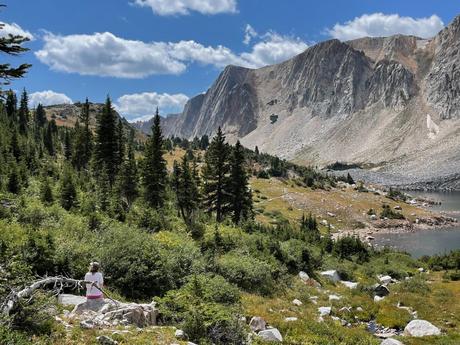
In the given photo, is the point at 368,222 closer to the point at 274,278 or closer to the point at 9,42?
the point at 274,278

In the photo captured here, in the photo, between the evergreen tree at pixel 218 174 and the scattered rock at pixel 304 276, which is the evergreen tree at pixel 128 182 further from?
the scattered rock at pixel 304 276

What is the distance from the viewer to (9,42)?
13836 millimetres

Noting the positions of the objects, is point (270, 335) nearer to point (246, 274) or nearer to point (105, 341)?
point (105, 341)

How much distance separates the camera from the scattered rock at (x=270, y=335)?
1612cm

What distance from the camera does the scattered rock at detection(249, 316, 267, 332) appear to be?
1756 cm

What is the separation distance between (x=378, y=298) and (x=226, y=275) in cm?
1149

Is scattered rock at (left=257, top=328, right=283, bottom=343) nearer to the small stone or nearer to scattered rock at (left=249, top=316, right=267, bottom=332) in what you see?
scattered rock at (left=249, top=316, right=267, bottom=332)

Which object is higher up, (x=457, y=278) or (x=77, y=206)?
(x=77, y=206)

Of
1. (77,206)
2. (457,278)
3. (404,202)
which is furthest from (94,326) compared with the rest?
(404,202)

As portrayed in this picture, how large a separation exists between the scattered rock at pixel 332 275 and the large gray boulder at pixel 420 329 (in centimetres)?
1272

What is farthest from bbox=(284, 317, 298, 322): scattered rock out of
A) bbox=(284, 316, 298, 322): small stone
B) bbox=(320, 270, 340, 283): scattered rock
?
bbox=(320, 270, 340, 283): scattered rock

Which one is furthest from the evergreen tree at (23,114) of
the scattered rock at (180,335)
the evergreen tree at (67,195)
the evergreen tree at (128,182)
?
the scattered rock at (180,335)

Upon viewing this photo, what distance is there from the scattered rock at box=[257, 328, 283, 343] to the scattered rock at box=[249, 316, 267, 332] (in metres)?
0.85

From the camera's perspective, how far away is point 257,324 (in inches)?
699
